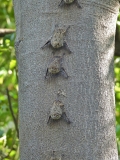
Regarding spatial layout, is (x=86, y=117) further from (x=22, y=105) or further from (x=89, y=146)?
(x=22, y=105)

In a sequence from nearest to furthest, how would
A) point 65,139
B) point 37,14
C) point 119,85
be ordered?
point 65,139, point 37,14, point 119,85

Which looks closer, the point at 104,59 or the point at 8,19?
the point at 104,59

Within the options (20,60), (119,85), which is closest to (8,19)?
(119,85)

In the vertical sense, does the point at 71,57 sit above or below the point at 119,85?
above

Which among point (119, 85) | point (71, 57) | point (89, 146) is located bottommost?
point (119, 85)

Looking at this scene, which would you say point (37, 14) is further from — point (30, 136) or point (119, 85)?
point (119, 85)

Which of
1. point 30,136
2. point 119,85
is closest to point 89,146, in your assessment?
point 30,136

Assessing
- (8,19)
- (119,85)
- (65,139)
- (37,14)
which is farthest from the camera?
(8,19)
